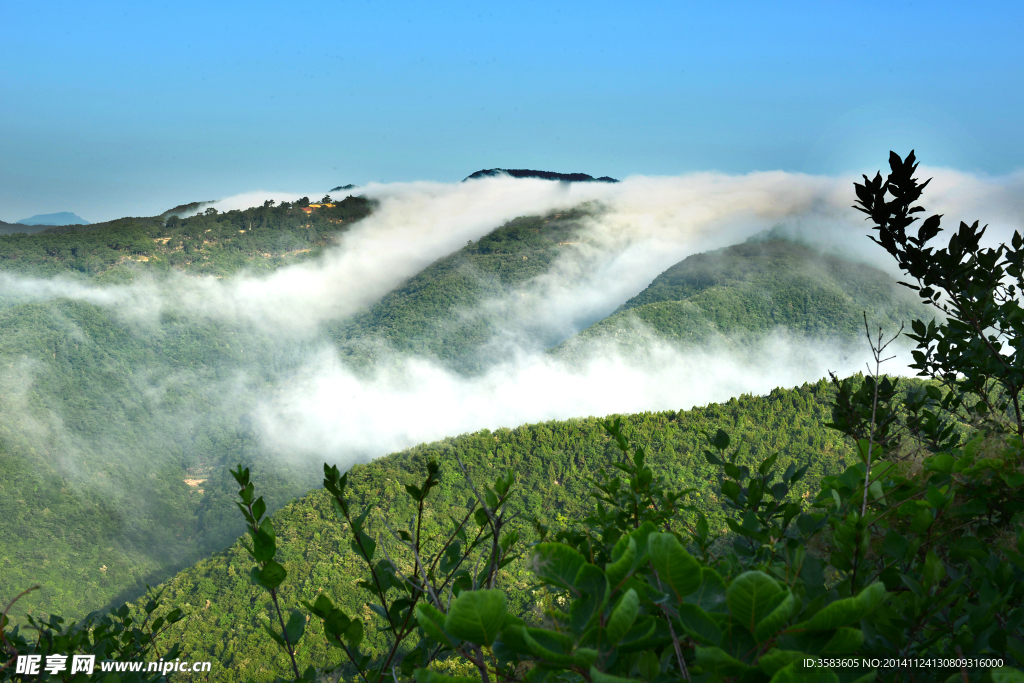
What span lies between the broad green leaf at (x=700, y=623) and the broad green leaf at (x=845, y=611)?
12cm

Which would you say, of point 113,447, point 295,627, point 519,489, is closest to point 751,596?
point 295,627

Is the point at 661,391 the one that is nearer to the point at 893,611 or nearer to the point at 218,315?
the point at 218,315

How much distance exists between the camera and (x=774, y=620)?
71 cm

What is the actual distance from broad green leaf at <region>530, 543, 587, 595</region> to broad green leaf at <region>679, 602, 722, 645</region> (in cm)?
15

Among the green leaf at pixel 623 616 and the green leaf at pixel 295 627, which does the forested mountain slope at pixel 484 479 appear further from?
the green leaf at pixel 623 616

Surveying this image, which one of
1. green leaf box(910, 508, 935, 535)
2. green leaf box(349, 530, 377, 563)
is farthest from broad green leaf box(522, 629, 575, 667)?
green leaf box(910, 508, 935, 535)

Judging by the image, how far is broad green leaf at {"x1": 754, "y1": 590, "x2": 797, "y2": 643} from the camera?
2.29ft

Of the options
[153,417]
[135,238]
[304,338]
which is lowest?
[153,417]

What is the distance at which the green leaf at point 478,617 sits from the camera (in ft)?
2.45

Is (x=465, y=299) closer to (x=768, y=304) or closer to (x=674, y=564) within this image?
(x=768, y=304)

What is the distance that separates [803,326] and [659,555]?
319 ft

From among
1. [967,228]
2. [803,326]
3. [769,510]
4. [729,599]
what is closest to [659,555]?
[729,599]

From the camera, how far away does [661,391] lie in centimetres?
9606

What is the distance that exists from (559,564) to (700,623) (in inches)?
8.3
